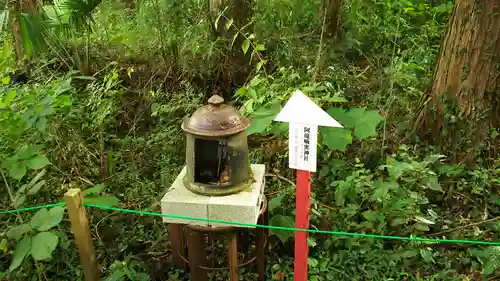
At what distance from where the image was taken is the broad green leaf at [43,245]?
2580mm

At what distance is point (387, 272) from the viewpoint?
3016mm

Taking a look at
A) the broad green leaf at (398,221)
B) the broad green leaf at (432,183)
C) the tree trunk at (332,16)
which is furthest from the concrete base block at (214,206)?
the tree trunk at (332,16)

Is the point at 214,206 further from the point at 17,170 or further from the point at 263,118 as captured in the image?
the point at 17,170

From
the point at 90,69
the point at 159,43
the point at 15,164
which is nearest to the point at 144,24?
the point at 159,43

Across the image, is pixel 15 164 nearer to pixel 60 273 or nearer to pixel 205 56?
pixel 60 273

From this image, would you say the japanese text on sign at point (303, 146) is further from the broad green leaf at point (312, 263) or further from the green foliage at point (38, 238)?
the green foliage at point (38, 238)

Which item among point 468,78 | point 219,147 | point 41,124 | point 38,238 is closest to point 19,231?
point 38,238

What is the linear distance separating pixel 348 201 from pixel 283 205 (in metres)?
0.56

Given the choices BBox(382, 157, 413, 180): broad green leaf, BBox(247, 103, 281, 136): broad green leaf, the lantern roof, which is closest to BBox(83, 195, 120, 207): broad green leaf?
the lantern roof

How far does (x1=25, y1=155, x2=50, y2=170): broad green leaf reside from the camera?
9.84ft

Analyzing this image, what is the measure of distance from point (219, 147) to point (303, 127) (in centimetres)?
64

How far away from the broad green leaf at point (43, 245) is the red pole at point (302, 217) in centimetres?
155

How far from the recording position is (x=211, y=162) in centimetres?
289

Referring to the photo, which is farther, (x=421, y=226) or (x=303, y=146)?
(x=421, y=226)
